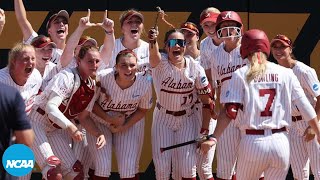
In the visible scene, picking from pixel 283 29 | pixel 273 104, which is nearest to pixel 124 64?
pixel 273 104

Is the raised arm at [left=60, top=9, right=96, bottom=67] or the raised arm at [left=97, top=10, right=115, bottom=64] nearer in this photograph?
the raised arm at [left=60, top=9, right=96, bottom=67]

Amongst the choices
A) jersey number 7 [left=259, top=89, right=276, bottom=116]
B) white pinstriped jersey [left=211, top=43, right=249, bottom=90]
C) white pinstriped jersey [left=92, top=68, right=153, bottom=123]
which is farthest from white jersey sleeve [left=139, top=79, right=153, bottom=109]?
jersey number 7 [left=259, top=89, right=276, bottom=116]

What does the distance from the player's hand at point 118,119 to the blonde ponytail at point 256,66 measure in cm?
167

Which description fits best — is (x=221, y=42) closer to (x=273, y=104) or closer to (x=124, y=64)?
(x=124, y=64)

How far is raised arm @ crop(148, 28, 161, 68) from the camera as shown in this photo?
696 cm

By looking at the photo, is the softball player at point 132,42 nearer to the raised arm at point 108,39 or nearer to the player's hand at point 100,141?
the raised arm at point 108,39

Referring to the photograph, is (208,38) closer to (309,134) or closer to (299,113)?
(299,113)

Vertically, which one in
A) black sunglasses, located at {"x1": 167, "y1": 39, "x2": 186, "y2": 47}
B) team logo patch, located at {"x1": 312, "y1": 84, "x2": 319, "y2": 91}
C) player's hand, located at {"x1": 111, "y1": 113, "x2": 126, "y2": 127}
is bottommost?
player's hand, located at {"x1": 111, "y1": 113, "x2": 126, "y2": 127}

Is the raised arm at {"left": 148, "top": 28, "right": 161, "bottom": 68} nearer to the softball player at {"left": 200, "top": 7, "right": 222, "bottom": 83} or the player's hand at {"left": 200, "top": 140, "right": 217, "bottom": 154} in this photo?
the softball player at {"left": 200, "top": 7, "right": 222, "bottom": 83}

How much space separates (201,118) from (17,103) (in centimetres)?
316

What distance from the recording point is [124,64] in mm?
7043

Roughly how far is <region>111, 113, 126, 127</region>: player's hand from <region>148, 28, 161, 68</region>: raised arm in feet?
1.72

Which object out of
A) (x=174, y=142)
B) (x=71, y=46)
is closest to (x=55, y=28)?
(x=71, y=46)

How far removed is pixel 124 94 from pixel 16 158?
8.24ft
